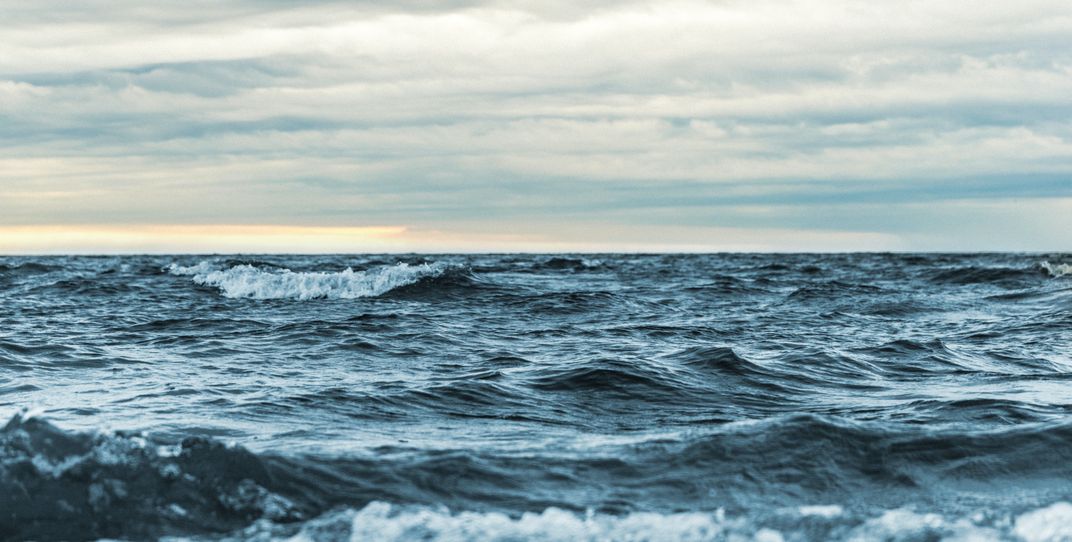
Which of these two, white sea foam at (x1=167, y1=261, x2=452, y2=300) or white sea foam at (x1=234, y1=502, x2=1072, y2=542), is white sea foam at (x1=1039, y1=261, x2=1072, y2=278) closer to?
white sea foam at (x1=167, y1=261, x2=452, y2=300)

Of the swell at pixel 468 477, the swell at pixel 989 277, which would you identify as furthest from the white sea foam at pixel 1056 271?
the swell at pixel 468 477

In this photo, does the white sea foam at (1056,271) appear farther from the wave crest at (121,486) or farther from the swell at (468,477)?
the wave crest at (121,486)

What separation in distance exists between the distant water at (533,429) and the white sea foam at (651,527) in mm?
17

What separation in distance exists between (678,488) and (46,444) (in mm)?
3644

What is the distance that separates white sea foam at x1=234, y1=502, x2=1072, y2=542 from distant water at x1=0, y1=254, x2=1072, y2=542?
2cm

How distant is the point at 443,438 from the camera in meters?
7.71

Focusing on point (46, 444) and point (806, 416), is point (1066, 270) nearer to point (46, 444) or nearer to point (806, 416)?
point (806, 416)

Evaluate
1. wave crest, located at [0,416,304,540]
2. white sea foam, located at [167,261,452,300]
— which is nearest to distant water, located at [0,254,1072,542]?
wave crest, located at [0,416,304,540]

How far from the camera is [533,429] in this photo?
819 centimetres

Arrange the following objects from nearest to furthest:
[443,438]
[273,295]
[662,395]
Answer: [443,438], [662,395], [273,295]

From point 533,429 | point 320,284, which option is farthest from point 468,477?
point 320,284

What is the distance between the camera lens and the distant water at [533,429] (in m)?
5.60

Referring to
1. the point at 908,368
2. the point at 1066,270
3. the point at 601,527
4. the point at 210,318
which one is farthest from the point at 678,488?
the point at 1066,270

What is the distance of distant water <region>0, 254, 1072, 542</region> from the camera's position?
560 cm
